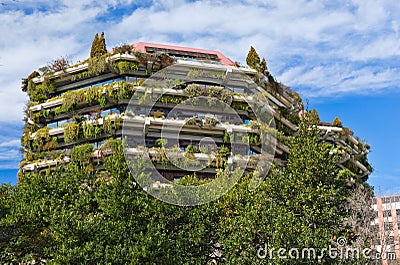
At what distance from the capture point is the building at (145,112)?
3500 cm

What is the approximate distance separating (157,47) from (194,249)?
2331cm

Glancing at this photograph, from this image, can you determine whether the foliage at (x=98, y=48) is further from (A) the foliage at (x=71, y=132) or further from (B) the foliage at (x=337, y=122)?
(B) the foliage at (x=337, y=122)

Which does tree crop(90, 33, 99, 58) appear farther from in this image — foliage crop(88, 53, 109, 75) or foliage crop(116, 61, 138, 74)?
foliage crop(116, 61, 138, 74)

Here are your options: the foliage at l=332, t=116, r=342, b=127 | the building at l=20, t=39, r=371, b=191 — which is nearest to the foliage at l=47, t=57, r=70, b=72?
the building at l=20, t=39, r=371, b=191

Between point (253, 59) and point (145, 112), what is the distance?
34.1ft

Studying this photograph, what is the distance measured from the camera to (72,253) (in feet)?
67.1

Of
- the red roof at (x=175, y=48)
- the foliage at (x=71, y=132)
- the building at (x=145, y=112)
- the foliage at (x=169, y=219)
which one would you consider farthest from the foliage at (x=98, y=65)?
the foliage at (x=169, y=219)

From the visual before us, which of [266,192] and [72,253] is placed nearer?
[72,253]

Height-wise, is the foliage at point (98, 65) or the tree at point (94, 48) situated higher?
the tree at point (94, 48)

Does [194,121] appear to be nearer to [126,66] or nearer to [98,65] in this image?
[126,66]

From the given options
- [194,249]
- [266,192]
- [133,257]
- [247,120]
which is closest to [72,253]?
[133,257]

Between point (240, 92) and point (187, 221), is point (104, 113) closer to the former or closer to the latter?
point (240, 92)

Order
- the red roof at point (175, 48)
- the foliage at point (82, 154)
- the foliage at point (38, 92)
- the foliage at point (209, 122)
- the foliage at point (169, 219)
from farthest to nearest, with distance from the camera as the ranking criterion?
the red roof at point (175, 48)
the foliage at point (38, 92)
the foliage at point (209, 122)
the foliage at point (82, 154)
the foliage at point (169, 219)

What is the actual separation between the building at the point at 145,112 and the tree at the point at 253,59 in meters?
0.93
